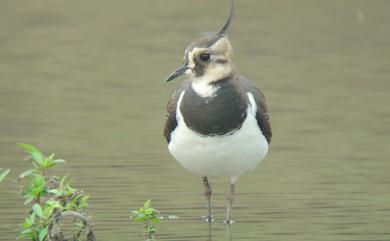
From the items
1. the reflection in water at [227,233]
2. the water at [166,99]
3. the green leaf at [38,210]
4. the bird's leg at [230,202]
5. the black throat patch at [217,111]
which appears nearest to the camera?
the green leaf at [38,210]

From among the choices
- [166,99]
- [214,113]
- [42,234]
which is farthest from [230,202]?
[166,99]

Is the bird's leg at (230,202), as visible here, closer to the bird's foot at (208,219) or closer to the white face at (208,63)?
the bird's foot at (208,219)

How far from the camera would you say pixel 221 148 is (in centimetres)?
879

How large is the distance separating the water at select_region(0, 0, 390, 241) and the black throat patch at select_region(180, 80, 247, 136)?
81 cm

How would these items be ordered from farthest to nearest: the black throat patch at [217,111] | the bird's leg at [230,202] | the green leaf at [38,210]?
1. the bird's leg at [230,202]
2. the black throat patch at [217,111]
3. the green leaf at [38,210]

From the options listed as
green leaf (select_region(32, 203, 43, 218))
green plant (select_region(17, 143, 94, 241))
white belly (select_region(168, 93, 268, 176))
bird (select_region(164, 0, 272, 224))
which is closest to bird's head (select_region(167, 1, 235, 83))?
bird (select_region(164, 0, 272, 224))

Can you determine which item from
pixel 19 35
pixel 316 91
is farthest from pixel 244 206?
pixel 19 35

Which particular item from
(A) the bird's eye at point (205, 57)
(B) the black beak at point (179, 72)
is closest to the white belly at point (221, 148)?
(B) the black beak at point (179, 72)

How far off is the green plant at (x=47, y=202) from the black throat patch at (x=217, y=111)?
1150mm

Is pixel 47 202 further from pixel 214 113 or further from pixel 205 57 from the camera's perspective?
pixel 205 57

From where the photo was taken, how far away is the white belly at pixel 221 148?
28.8 feet

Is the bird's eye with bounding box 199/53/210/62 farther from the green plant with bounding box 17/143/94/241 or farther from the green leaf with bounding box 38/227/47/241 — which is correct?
the green leaf with bounding box 38/227/47/241

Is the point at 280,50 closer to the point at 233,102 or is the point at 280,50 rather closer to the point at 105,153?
the point at 105,153

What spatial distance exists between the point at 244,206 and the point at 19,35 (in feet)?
23.0
